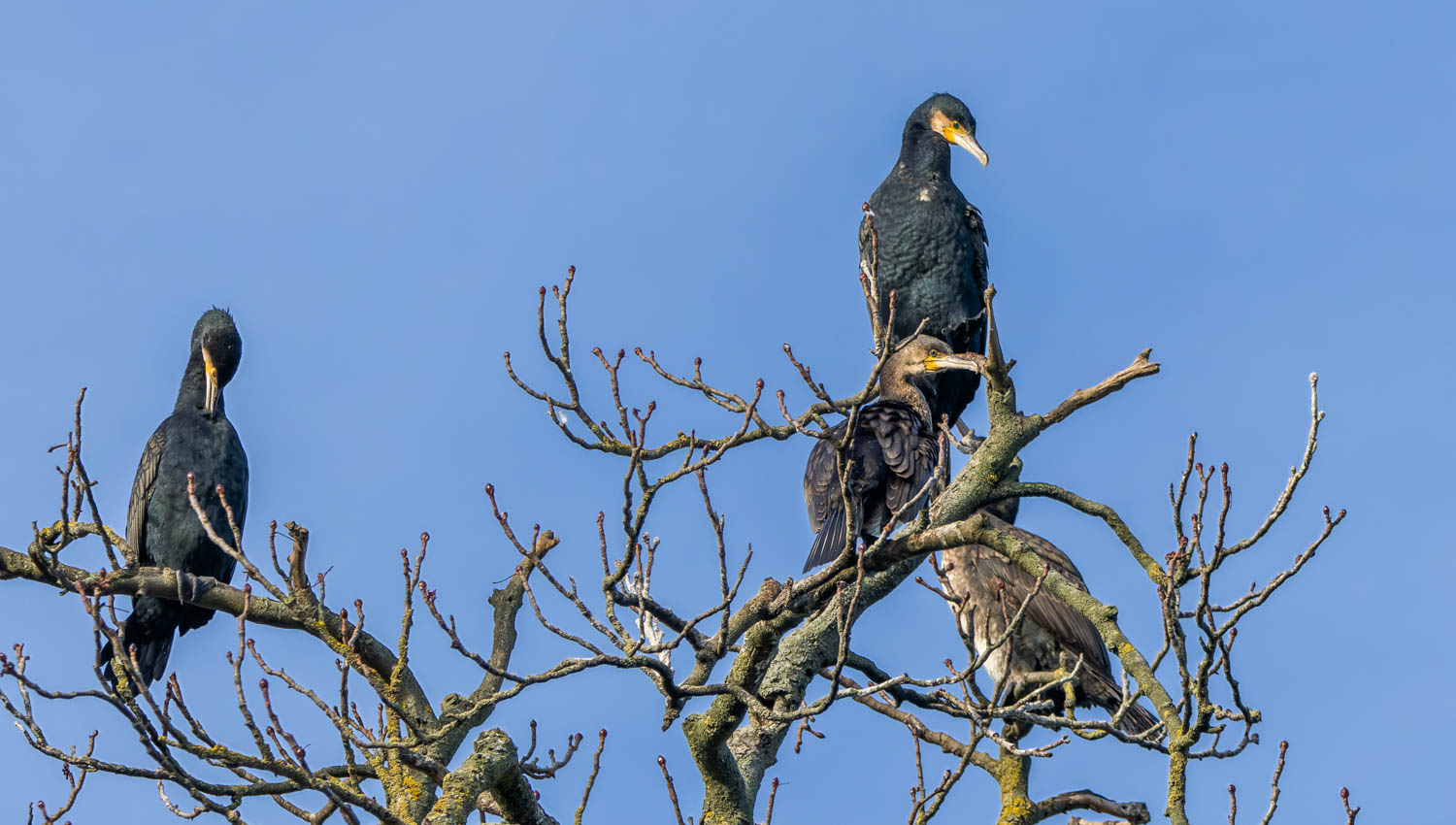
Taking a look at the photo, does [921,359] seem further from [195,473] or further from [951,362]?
[195,473]

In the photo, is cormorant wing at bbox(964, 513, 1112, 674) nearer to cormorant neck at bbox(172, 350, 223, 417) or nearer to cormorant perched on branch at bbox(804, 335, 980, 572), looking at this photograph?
cormorant perched on branch at bbox(804, 335, 980, 572)

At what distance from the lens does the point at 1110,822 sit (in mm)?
5875

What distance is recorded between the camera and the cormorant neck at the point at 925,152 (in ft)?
29.1

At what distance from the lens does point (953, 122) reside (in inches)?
355

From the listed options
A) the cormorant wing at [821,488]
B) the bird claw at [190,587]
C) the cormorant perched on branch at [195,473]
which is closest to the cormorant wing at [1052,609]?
the cormorant wing at [821,488]

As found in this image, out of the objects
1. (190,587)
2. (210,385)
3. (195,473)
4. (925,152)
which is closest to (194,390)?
(210,385)

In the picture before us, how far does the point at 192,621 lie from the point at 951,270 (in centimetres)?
423

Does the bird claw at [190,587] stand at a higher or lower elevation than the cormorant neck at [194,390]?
lower

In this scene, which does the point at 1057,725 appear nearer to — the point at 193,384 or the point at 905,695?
the point at 905,695

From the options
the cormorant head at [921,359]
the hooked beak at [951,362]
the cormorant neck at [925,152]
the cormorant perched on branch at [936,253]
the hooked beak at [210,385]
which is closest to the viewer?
the hooked beak at [951,362]

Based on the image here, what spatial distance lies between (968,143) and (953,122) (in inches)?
6.1

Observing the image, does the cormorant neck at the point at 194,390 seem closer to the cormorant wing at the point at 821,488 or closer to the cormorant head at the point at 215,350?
the cormorant head at the point at 215,350

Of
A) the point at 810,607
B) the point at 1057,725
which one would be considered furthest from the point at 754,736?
the point at 1057,725

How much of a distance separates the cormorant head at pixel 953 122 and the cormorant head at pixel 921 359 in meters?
1.50
